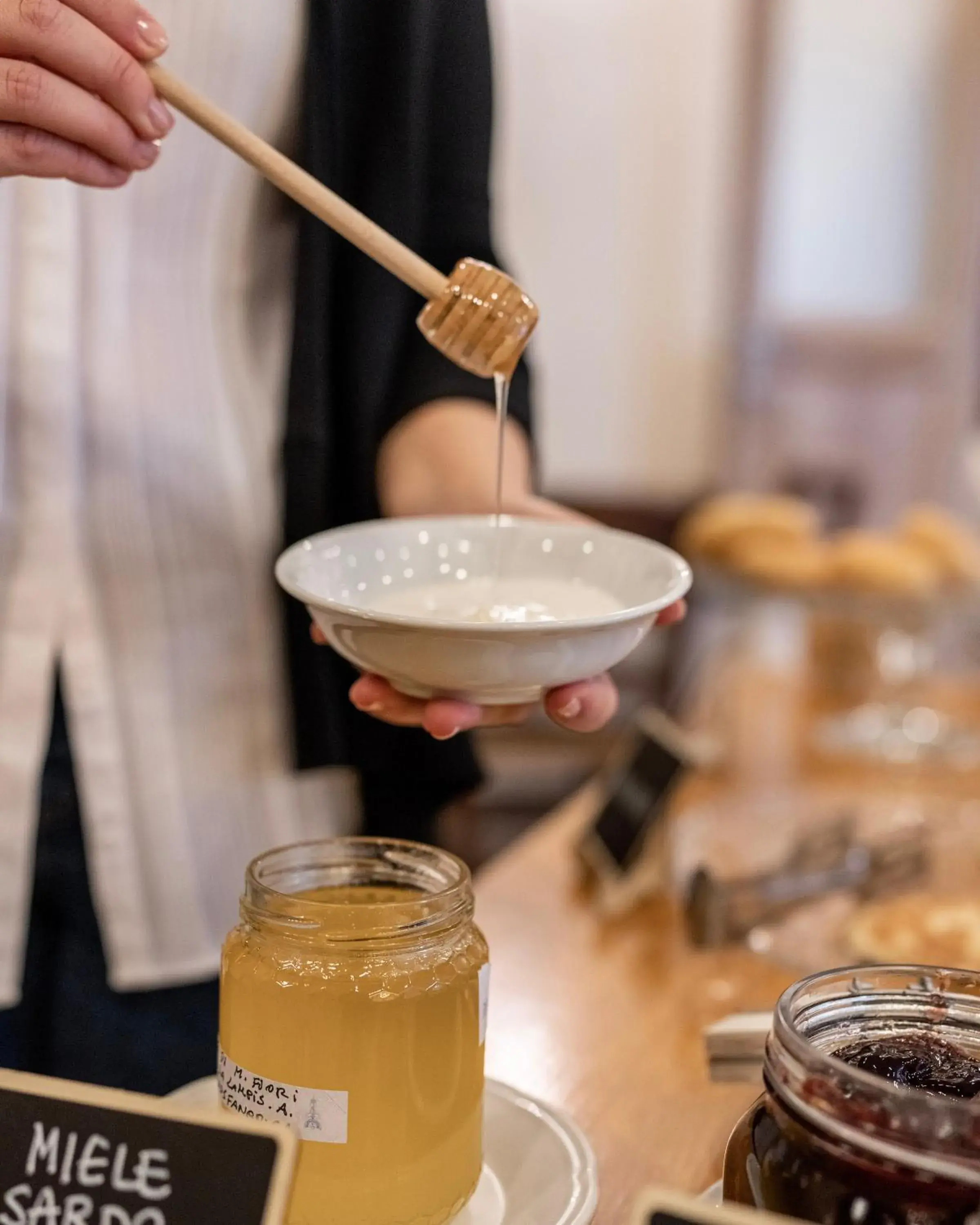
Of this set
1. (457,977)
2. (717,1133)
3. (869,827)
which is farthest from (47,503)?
(869,827)

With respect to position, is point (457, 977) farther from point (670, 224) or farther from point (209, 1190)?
point (670, 224)

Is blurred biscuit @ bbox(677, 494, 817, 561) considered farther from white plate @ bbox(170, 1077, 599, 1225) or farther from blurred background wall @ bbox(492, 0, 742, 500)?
white plate @ bbox(170, 1077, 599, 1225)

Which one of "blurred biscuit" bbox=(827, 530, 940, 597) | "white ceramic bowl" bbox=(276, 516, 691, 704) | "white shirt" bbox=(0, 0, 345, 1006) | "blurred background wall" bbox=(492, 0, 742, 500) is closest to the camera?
"white ceramic bowl" bbox=(276, 516, 691, 704)

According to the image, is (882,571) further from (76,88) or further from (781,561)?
(76,88)

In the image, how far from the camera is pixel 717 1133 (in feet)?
2.53

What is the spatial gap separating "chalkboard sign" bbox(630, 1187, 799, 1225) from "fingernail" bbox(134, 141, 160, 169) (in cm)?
57

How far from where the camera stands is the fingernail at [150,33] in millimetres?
672

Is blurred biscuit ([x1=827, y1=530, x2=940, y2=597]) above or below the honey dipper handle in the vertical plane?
below

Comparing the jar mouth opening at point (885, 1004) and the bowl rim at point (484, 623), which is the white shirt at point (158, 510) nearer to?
the bowl rim at point (484, 623)

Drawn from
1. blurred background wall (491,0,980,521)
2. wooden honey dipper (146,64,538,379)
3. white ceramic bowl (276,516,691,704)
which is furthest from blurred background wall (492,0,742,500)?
wooden honey dipper (146,64,538,379)

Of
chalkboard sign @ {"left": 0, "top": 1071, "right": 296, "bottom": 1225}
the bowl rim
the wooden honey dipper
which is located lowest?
chalkboard sign @ {"left": 0, "top": 1071, "right": 296, "bottom": 1225}

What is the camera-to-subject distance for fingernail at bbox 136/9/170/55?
2.21ft

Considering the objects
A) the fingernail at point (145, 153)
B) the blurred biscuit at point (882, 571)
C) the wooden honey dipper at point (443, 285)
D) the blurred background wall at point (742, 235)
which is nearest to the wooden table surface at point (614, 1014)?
the wooden honey dipper at point (443, 285)

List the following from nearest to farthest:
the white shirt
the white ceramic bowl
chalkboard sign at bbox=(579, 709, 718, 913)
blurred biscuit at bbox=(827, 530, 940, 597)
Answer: the white ceramic bowl
the white shirt
chalkboard sign at bbox=(579, 709, 718, 913)
blurred biscuit at bbox=(827, 530, 940, 597)
